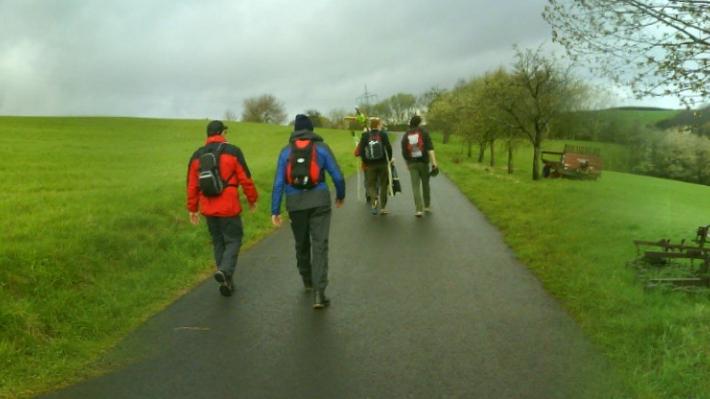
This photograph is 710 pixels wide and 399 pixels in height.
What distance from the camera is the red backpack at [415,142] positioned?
37.8 feet

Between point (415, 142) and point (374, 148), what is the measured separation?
90 centimetres

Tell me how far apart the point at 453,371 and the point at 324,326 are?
1498 millimetres

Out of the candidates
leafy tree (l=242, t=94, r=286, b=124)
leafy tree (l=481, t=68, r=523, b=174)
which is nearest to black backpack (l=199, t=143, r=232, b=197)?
leafy tree (l=481, t=68, r=523, b=174)

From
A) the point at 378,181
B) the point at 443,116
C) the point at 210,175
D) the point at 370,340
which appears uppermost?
the point at 443,116

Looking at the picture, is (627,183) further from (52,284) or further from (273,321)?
(52,284)

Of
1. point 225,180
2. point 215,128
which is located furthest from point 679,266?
point 215,128

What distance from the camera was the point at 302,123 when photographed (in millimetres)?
6113

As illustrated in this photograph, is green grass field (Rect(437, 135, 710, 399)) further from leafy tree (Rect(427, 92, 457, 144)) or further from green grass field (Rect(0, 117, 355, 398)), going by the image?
leafy tree (Rect(427, 92, 457, 144))

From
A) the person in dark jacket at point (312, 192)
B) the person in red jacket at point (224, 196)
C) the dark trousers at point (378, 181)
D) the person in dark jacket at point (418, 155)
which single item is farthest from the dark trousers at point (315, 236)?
the dark trousers at point (378, 181)

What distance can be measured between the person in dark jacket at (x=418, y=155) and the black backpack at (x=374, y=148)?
1.82 feet

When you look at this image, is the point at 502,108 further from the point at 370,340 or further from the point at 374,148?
the point at 370,340

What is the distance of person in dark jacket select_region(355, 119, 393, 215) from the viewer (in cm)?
1149

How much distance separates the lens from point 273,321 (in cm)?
532

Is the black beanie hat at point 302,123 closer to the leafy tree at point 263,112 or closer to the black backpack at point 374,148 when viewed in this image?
the black backpack at point 374,148
